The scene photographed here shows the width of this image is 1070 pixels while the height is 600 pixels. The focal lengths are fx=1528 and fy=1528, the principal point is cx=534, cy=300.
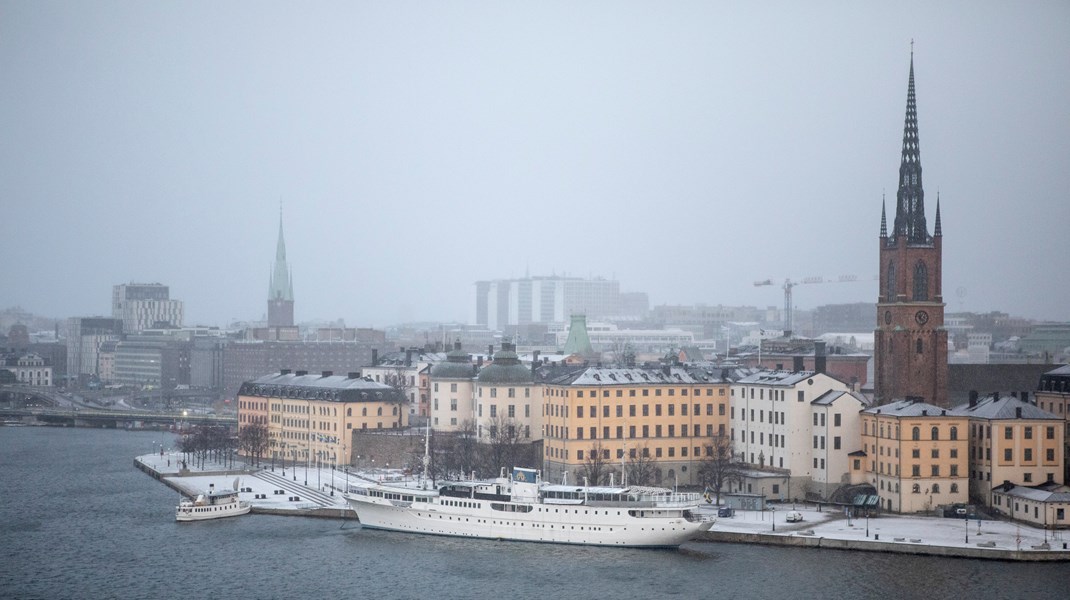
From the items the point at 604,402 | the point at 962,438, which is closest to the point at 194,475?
the point at 604,402

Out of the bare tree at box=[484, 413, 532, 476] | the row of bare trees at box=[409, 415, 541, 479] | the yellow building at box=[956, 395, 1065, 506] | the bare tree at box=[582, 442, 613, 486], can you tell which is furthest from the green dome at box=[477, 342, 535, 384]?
the yellow building at box=[956, 395, 1065, 506]

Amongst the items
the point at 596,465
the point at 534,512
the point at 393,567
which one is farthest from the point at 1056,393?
the point at 393,567

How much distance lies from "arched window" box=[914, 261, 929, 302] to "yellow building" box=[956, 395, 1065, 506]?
16177 millimetres

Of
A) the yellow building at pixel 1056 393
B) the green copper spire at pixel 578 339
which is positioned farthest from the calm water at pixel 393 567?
the green copper spire at pixel 578 339

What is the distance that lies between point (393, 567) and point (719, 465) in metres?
23.8

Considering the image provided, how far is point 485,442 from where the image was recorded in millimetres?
101188

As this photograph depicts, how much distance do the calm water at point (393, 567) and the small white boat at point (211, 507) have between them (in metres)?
1.22

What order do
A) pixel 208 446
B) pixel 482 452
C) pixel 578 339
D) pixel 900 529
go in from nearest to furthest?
pixel 900 529
pixel 482 452
pixel 208 446
pixel 578 339

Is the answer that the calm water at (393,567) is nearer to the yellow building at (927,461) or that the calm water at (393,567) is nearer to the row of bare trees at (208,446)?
the yellow building at (927,461)

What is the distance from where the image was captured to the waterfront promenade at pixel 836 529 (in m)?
71.6

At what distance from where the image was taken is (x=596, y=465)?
9231 cm

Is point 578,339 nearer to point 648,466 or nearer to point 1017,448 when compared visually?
point 648,466

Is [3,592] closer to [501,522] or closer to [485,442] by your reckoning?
[501,522]

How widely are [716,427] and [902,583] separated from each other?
3208 cm
